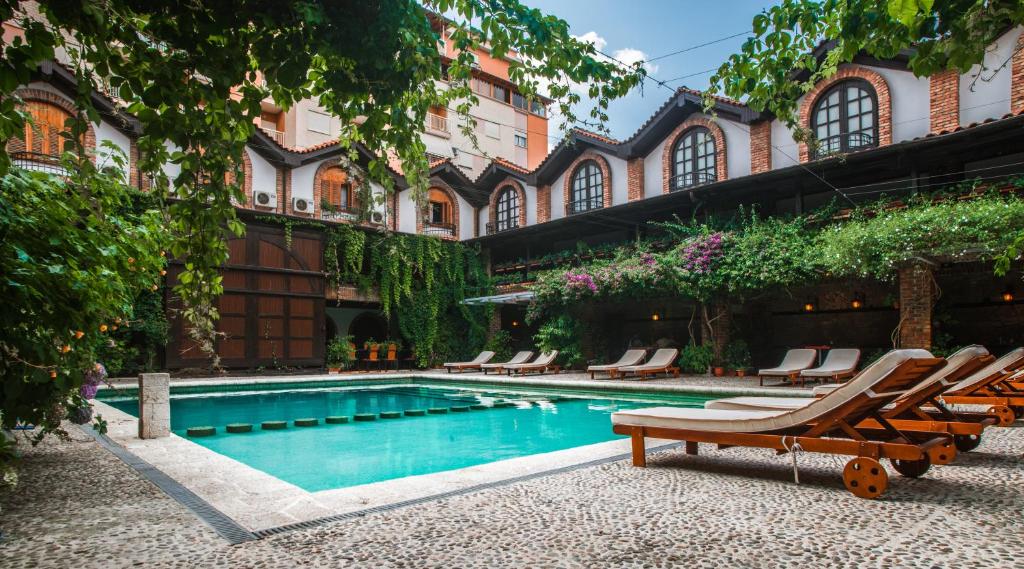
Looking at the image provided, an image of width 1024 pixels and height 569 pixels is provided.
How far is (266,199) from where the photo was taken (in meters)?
18.2

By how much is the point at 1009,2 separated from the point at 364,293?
1905 cm

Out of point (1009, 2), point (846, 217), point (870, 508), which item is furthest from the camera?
point (846, 217)

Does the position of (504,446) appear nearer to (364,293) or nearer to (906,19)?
(906,19)

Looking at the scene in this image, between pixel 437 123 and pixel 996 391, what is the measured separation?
2614cm

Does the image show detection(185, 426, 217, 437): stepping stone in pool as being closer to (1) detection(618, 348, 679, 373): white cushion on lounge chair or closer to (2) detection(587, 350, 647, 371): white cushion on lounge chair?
(1) detection(618, 348, 679, 373): white cushion on lounge chair

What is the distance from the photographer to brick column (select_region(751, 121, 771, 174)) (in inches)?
595

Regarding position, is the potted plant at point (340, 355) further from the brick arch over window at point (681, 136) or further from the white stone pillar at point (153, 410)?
the white stone pillar at point (153, 410)

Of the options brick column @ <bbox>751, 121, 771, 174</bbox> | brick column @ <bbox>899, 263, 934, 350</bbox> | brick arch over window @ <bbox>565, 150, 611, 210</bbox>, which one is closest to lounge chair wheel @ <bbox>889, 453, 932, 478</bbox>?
brick column @ <bbox>899, 263, 934, 350</bbox>

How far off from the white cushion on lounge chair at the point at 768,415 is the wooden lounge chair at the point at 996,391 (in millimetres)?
2641

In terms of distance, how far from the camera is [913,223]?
1034 centimetres

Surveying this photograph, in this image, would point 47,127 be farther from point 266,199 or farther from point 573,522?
point 573,522

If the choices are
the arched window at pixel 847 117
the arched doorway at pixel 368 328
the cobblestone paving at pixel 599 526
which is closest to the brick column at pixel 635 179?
the arched window at pixel 847 117

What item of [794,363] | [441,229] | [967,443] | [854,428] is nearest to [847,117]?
[794,363]

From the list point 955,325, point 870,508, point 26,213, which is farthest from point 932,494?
point 955,325
